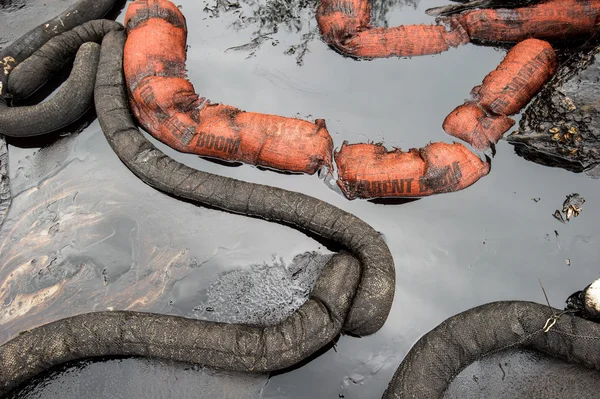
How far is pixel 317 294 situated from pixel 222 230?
4.08 feet

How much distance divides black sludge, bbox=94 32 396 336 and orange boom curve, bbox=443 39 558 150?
148 cm

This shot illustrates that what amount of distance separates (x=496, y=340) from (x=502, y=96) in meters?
2.40

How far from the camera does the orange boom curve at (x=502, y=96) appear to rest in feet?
16.0

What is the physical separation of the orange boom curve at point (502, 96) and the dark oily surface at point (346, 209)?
0.92 ft

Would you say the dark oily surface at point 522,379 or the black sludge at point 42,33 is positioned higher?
the black sludge at point 42,33

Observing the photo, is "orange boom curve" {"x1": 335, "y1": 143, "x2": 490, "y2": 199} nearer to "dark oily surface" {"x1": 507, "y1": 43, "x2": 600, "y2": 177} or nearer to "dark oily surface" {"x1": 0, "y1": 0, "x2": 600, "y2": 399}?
"dark oily surface" {"x1": 0, "y1": 0, "x2": 600, "y2": 399}

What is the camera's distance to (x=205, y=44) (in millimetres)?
6043

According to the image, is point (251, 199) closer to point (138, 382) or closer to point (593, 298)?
point (138, 382)

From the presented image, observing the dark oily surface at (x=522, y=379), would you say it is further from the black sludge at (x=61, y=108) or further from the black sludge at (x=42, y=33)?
the black sludge at (x=42, y=33)

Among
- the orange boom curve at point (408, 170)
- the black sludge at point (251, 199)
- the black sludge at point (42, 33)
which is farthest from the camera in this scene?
the black sludge at point (42, 33)

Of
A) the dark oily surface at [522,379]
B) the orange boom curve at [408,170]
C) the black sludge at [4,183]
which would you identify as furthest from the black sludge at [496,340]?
the black sludge at [4,183]

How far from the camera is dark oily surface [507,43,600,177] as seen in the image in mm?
4715

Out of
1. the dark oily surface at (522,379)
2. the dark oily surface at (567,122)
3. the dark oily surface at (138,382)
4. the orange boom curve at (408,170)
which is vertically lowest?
the dark oily surface at (138,382)

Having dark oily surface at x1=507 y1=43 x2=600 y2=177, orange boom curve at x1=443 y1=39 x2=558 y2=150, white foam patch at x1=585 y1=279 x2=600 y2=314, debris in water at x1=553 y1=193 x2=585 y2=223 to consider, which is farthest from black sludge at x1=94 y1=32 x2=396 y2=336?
dark oily surface at x1=507 y1=43 x2=600 y2=177
